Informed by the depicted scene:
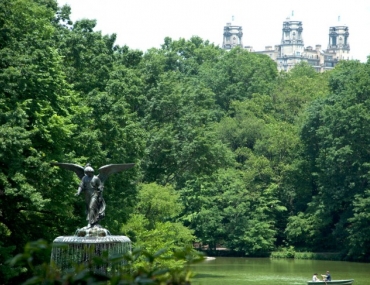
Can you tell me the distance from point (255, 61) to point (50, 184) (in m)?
65.7

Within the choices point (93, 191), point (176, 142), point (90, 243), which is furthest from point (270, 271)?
point (90, 243)

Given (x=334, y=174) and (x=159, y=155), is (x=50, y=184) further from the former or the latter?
(x=334, y=174)

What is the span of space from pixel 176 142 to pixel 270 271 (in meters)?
8.13

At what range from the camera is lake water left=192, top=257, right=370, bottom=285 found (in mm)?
44844

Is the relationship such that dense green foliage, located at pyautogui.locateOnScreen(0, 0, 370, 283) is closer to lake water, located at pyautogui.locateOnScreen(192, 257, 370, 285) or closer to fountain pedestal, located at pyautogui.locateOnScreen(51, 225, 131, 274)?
lake water, located at pyautogui.locateOnScreen(192, 257, 370, 285)

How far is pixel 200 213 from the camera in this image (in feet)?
210

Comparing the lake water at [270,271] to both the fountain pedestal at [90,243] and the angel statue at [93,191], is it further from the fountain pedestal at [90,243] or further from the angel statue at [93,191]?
the fountain pedestal at [90,243]

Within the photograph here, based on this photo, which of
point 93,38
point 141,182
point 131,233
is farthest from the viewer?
point 141,182

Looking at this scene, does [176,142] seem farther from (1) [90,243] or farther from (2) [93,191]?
(1) [90,243]

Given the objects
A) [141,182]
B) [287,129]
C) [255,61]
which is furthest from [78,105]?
[255,61]

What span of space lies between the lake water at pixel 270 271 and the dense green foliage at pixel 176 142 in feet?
7.19

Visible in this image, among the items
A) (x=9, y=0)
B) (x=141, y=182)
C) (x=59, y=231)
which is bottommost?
(x=59, y=231)

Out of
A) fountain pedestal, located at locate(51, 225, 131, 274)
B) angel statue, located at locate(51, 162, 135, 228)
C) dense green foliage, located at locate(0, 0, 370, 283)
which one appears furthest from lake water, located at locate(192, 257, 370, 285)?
fountain pedestal, located at locate(51, 225, 131, 274)

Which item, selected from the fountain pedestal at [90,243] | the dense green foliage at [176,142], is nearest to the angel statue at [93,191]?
the fountain pedestal at [90,243]
